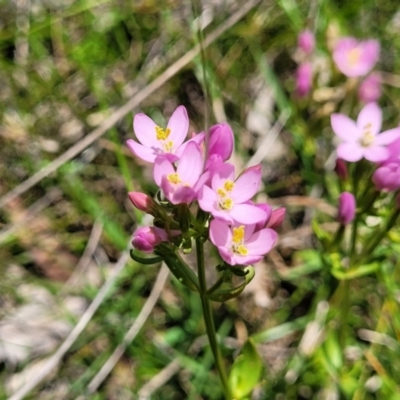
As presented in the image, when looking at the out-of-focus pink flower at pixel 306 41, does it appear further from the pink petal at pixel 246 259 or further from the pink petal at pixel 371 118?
the pink petal at pixel 246 259

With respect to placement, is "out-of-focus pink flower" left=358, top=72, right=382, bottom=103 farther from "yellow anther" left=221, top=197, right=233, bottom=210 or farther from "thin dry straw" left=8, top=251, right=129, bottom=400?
"yellow anther" left=221, top=197, right=233, bottom=210

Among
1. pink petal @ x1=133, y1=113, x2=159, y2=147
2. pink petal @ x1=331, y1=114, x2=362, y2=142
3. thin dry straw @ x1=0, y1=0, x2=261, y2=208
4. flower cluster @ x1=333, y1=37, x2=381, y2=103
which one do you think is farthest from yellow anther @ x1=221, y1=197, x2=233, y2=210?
flower cluster @ x1=333, y1=37, x2=381, y2=103

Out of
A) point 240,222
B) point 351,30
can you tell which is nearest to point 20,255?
point 240,222

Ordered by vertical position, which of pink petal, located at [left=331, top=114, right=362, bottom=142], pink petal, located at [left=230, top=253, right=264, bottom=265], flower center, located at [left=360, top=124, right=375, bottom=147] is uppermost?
pink petal, located at [left=230, top=253, right=264, bottom=265]

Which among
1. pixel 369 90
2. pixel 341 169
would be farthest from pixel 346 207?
pixel 369 90

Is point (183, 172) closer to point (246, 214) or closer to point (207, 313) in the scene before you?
point (246, 214)

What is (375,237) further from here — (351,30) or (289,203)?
(351,30)
